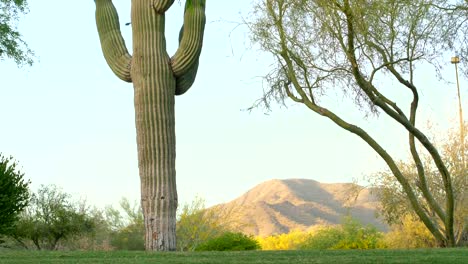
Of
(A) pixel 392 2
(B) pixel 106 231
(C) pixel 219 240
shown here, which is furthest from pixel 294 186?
(A) pixel 392 2

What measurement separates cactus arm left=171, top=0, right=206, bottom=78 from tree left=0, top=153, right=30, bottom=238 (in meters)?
11.1

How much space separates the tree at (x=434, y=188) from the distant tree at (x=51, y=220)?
15.5m

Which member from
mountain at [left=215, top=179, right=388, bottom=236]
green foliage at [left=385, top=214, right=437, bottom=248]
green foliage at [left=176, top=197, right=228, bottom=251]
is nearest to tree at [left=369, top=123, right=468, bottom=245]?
green foliage at [left=385, top=214, right=437, bottom=248]

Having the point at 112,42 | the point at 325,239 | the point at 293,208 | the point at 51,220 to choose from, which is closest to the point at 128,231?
the point at 51,220

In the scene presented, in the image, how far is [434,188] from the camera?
2908 cm

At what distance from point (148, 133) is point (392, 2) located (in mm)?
6715

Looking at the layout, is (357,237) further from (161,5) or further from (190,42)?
(161,5)

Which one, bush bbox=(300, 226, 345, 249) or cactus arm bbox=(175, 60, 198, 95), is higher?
cactus arm bbox=(175, 60, 198, 95)

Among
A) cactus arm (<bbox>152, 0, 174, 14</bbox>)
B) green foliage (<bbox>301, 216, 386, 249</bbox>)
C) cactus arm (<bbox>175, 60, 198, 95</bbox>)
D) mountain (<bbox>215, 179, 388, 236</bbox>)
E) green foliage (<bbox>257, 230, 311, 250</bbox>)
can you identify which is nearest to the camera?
cactus arm (<bbox>152, 0, 174, 14</bbox>)

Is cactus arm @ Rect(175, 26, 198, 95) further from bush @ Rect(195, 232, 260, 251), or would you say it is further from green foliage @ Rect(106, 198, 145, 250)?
green foliage @ Rect(106, 198, 145, 250)

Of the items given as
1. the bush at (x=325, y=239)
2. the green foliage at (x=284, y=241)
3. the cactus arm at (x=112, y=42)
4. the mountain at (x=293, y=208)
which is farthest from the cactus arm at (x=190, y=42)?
the mountain at (x=293, y=208)

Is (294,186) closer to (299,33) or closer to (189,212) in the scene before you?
(189,212)

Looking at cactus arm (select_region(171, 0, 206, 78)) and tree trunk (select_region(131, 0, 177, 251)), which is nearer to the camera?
tree trunk (select_region(131, 0, 177, 251))

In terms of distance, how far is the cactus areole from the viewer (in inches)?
558
